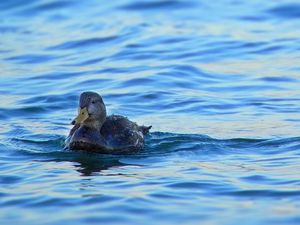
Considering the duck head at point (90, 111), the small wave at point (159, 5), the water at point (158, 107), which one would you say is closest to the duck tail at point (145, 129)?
the water at point (158, 107)

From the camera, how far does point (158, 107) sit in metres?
15.3

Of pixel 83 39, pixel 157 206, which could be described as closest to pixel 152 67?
pixel 83 39

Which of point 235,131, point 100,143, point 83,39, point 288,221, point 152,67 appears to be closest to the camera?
point 288,221

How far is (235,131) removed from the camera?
44.4ft

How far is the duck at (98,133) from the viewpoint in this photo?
41.6 ft

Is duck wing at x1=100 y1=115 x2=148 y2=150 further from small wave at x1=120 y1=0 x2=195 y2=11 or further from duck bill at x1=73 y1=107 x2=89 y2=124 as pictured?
small wave at x1=120 y1=0 x2=195 y2=11

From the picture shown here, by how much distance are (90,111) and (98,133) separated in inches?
11.6

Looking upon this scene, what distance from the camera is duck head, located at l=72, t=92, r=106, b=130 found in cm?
1272

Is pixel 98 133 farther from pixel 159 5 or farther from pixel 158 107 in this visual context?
pixel 159 5

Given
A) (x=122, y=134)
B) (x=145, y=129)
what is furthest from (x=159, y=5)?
(x=122, y=134)

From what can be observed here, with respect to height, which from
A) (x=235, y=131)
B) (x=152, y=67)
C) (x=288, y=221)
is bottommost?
(x=288, y=221)

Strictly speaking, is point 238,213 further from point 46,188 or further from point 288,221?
point 46,188

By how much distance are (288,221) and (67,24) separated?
13.2 metres

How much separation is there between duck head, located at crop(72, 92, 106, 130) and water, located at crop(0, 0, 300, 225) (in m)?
0.43
